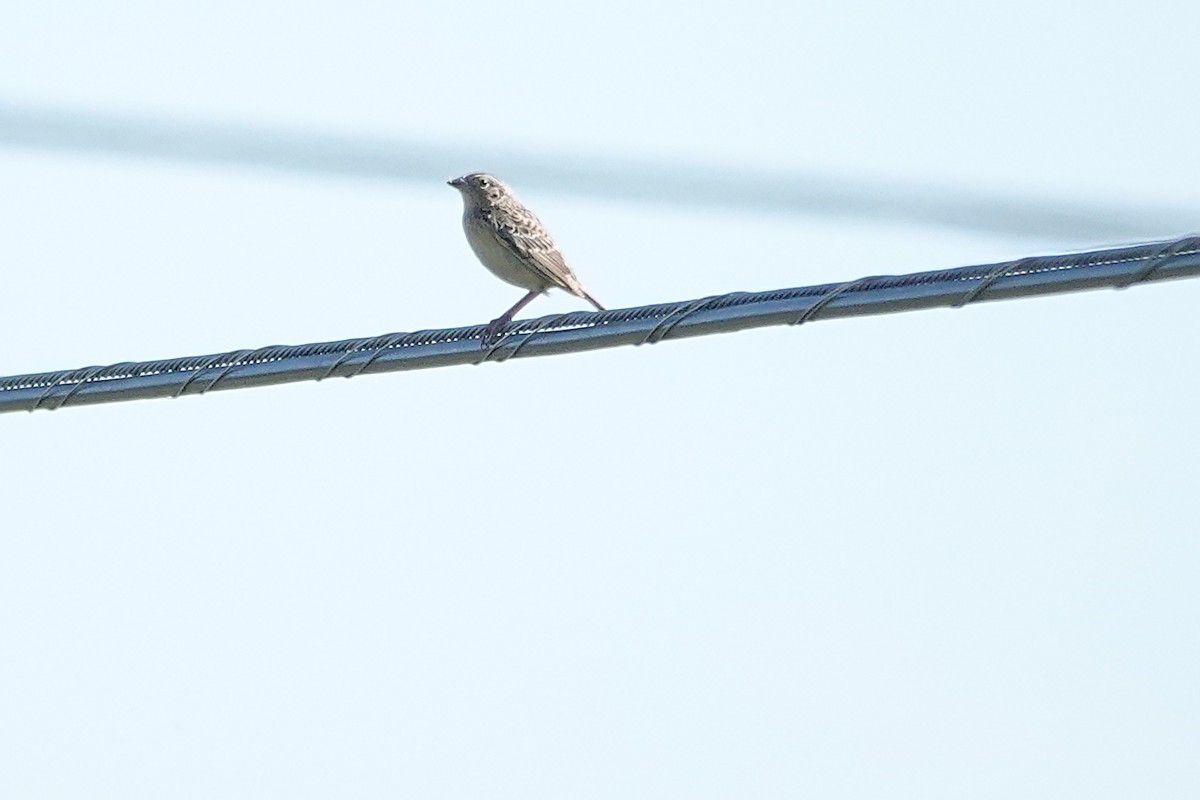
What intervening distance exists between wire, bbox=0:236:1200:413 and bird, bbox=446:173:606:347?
423cm

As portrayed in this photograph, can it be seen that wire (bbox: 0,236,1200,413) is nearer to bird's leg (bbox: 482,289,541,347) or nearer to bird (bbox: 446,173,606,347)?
bird's leg (bbox: 482,289,541,347)

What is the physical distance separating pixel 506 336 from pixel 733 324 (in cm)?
129

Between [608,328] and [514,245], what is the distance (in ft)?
16.9

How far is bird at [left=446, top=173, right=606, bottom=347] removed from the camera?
51.3 ft

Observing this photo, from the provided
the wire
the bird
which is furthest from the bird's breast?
the wire

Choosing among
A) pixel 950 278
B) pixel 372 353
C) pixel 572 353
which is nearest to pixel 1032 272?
pixel 950 278

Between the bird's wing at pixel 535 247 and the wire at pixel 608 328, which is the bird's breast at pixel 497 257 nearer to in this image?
the bird's wing at pixel 535 247

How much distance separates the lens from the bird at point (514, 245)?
51.3 ft

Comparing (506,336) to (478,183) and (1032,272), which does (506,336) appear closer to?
(1032,272)

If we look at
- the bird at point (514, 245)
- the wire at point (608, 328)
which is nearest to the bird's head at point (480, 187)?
the bird at point (514, 245)

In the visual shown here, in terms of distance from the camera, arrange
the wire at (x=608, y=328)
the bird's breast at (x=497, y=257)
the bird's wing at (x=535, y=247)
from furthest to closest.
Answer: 1. the bird's breast at (x=497, y=257)
2. the bird's wing at (x=535, y=247)
3. the wire at (x=608, y=328)

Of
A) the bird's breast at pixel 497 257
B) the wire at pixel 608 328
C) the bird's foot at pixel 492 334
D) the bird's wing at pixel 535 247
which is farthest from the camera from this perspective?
the bird's breast at pixel 497 257

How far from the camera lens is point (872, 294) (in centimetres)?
1002

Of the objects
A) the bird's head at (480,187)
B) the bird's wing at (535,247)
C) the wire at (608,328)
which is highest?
the bird's head at (480,187)
